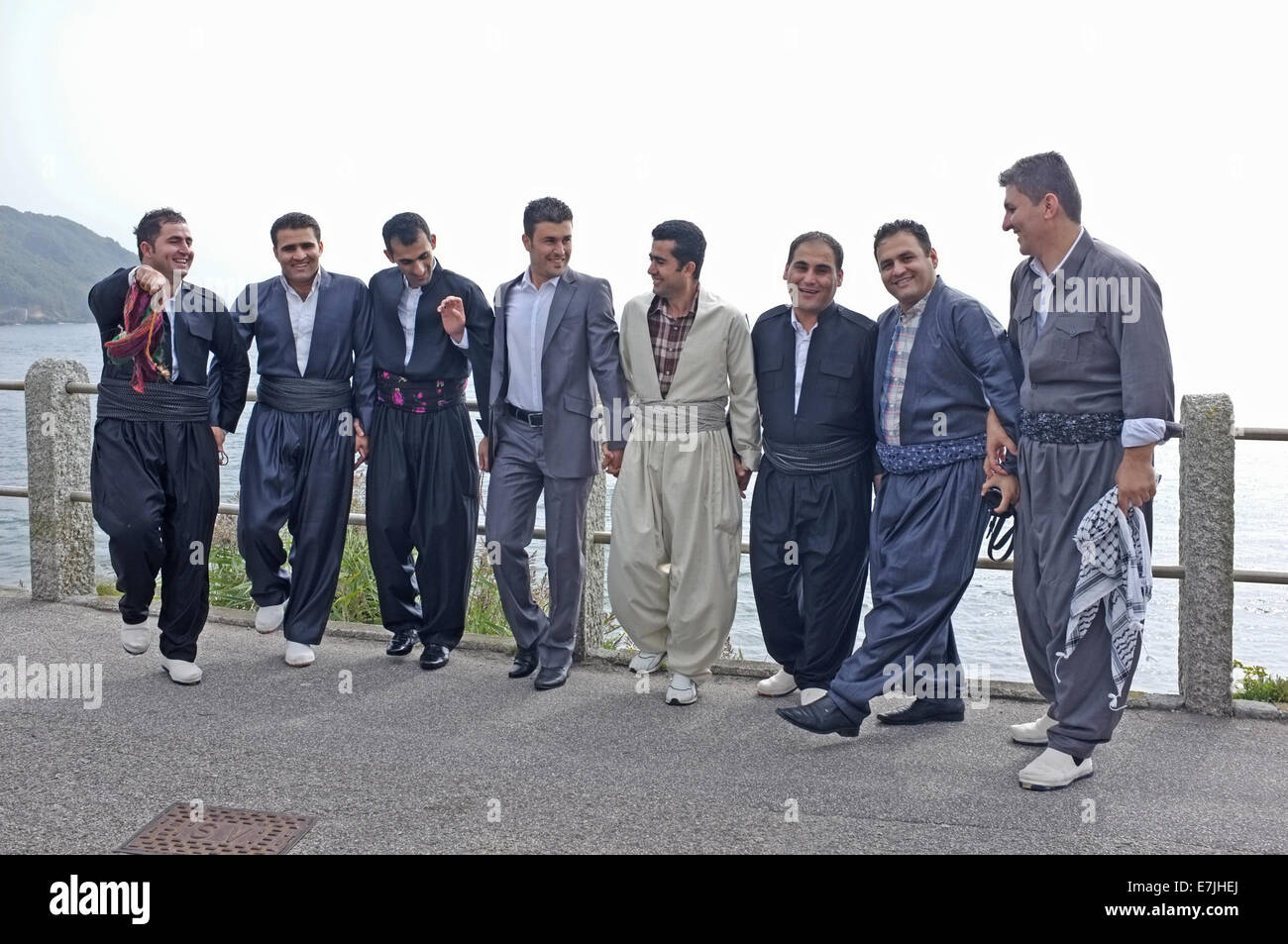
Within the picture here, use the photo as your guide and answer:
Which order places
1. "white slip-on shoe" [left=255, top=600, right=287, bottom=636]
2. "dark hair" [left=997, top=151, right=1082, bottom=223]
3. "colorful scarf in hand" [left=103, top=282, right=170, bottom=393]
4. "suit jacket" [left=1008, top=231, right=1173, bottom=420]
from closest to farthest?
"suit jacket" [left=1008, top=231, right=1173, bottom=420] < "dark hair" [left=997, top=151, right=1082, bottom=223] < "colorful scarf in hand" [left=103, top=282, right=170, bottom=393] < "white slip-on shoe" [left=255, top=600, right=287, bottom=636]

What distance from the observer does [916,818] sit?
3.56 metres

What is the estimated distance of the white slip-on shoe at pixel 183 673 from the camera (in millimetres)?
4930

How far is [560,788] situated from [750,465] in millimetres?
1644

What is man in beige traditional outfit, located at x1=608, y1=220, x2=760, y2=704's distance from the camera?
15.6ft

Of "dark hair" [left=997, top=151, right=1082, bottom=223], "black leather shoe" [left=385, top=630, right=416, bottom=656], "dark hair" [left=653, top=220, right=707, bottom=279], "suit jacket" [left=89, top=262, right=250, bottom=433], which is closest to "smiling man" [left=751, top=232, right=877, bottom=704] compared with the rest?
"dark hair" [left=653, top=220, right=707, bottom=279]

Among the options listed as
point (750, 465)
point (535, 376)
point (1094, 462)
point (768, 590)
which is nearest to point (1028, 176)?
point (1094, 462)

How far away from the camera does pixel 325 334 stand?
17.0 ft

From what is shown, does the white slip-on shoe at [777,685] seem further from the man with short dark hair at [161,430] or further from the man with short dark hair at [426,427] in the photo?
the man with short dark hair at [161,430]

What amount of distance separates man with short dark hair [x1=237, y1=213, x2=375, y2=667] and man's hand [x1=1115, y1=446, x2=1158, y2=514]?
127 inches

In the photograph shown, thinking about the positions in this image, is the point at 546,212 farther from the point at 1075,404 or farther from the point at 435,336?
the point at 1075,404

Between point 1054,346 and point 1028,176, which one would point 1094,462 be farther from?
point 1028,176

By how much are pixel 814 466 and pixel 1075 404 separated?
1.10 metres

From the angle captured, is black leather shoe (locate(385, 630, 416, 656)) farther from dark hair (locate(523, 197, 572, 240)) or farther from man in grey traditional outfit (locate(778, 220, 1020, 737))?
man in grey traditional outfit (locate(778, 220, 1020, 737))

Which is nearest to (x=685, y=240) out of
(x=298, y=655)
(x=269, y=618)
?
(x=298, y=655)
